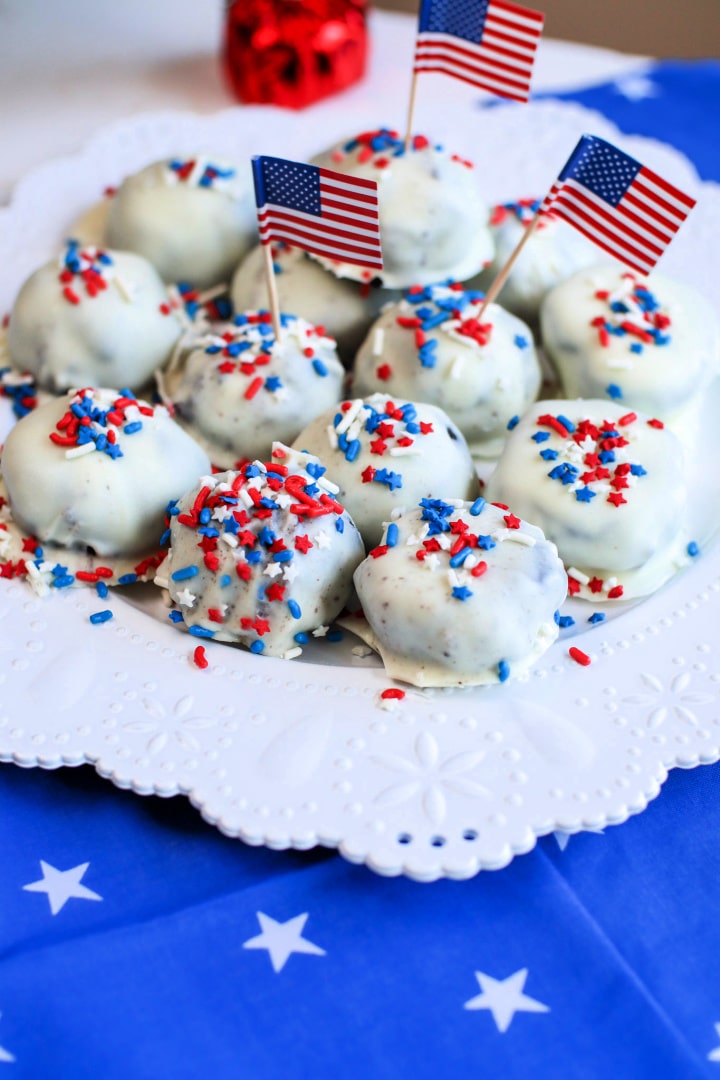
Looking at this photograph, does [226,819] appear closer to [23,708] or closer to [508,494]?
[23,708]

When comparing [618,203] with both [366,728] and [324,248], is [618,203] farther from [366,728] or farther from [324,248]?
[366,728]

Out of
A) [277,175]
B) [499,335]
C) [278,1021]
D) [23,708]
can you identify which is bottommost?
[278,1021]

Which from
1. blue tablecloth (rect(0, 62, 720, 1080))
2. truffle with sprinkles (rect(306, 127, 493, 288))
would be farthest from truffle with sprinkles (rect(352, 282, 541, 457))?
blue tablecloth (rect(0, 62, 720, 1080))

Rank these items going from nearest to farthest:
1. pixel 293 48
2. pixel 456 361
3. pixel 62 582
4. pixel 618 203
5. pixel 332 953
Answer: pixel 332 953 < pixel 62 582 < pixel 618 203 < pixel 456 361 < pixel 293 48

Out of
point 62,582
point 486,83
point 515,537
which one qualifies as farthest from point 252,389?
point 486,83

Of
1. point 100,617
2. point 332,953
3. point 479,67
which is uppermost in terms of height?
point 479,67

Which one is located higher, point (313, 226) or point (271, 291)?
point (313, 226)

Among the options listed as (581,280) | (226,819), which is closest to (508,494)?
(581,280)
